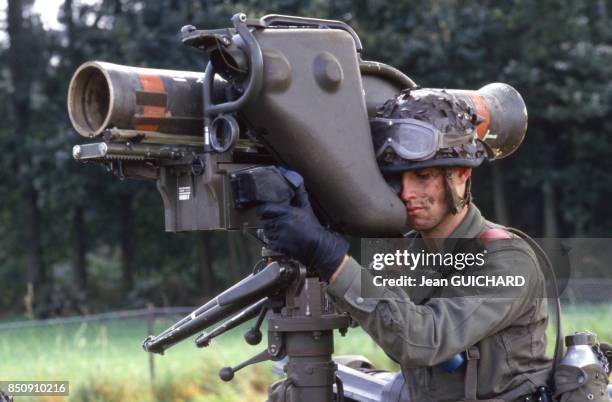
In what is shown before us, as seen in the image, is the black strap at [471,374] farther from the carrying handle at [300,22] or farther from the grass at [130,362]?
the grass at [130,362]

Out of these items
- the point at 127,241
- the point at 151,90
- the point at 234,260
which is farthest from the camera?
the point at 127,241

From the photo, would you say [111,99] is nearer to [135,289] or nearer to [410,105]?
[410,105]

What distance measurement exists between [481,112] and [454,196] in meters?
0.54

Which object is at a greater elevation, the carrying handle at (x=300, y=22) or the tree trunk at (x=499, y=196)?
the tree trunk at (x=499, y=196)

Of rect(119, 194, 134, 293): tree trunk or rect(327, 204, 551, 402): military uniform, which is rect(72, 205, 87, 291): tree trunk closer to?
rect(119, 194, 134, 293): tree trunk

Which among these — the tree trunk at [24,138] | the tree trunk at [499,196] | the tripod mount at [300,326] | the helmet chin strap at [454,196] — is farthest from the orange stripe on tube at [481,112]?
the tree trunk at [24,138]

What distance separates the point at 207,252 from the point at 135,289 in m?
1.86

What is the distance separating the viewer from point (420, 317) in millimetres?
3070

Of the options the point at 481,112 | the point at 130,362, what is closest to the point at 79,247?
the point at 130,362

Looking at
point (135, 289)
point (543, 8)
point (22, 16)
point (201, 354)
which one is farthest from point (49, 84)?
point (201, 354)

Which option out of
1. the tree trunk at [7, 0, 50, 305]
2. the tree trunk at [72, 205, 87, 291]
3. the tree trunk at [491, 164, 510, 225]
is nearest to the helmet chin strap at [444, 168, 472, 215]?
the tree trunk at [491, 164, 510, 225]

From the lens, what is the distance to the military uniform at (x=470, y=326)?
3.04 meters

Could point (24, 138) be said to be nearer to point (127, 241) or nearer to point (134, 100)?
point (127, 241)

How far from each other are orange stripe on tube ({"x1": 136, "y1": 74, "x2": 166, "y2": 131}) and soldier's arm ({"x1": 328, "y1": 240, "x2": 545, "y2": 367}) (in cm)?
70
